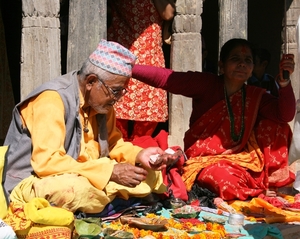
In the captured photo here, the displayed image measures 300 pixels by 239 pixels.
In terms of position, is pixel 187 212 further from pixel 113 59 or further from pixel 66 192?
pixel 113 59

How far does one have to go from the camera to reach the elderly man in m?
4.18

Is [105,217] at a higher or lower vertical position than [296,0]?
lower

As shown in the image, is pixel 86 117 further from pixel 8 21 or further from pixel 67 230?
pixel 8 21

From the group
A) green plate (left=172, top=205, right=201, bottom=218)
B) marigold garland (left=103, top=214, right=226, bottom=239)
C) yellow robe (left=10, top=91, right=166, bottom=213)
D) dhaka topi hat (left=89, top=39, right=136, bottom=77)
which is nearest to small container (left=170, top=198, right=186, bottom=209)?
green plate (left=172, top=205, right=201, bottom=218)

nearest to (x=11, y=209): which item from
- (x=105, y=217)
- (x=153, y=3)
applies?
(x=105, y=217)

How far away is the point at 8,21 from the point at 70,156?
221 inches

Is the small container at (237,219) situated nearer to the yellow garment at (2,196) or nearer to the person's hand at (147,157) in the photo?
the person's hand at (147,157)

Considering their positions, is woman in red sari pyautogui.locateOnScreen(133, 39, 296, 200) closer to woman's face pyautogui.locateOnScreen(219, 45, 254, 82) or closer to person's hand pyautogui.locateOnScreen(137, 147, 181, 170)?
woman's face pyautogui.locateOnScreen(219, 45, 254, 82)

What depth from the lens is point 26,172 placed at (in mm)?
4352

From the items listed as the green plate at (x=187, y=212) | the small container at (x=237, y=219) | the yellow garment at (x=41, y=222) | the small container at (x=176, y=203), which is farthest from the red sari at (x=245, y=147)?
the yellow garment at (x=41, y=222)

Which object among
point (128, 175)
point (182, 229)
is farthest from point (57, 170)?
point (182, 229)

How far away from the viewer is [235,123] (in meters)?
5.80

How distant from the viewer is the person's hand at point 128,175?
4391 mm

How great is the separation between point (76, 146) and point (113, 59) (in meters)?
0.65
